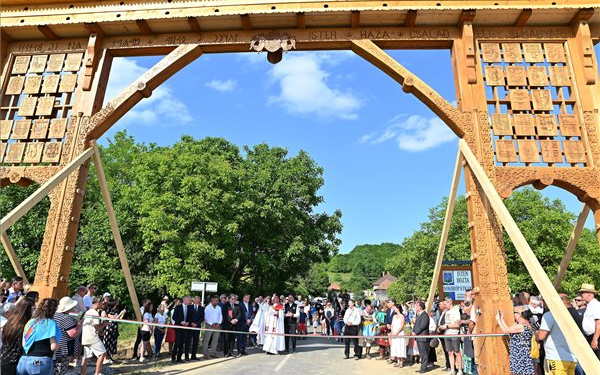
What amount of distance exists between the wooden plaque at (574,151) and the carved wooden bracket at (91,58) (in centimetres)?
852

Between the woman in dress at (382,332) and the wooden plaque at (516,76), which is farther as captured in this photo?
the woman in dress at (382,332)

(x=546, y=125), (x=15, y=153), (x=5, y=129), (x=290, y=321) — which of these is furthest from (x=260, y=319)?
(x=546, y=125)

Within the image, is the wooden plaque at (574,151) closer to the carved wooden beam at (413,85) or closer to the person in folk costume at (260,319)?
the carved wooden beam at (413,85)

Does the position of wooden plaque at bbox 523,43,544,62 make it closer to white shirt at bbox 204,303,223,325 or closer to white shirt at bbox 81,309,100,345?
white shirt at bbox 81,309,100,345

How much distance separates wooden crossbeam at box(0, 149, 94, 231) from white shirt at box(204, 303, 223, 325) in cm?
644

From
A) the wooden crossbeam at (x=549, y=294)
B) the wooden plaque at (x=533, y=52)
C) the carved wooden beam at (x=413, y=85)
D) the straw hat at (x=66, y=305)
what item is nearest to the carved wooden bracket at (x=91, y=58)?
the straw hat at (x=66, y=305)

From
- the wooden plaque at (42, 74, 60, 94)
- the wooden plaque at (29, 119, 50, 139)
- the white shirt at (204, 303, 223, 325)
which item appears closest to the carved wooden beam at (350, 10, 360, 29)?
the wooden plaque at (42, 74, 60, 94)

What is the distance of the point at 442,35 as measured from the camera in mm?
7562

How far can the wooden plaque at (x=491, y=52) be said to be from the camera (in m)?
7.29

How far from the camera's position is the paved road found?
8.99 metres

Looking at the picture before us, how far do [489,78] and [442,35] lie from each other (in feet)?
3.90

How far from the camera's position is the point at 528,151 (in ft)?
22.0

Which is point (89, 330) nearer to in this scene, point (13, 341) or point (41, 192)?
point (41, 192)

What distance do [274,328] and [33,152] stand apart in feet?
28.5
